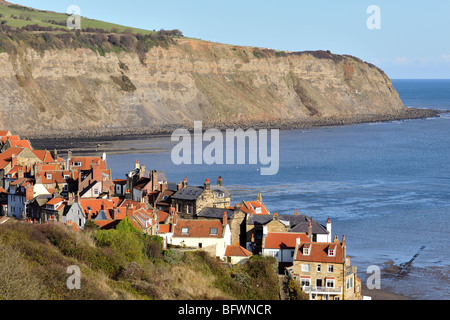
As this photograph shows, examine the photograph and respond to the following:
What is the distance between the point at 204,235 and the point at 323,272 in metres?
5.85

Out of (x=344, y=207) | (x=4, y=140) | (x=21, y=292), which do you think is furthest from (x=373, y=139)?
(x=21, y=292)

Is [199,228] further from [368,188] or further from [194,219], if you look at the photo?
[368,188]

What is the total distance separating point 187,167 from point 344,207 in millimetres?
32670

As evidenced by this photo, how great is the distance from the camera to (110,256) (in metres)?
26.1

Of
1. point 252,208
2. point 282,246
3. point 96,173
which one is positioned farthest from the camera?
point 96,173

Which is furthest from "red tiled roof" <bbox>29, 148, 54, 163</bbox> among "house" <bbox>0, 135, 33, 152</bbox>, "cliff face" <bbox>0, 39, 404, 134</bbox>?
"cliff face" <bbox>0, 39, 404, 134</bbox>

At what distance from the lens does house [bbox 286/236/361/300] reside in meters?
31.2

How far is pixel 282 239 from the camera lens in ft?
112

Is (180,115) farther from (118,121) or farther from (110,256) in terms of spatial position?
(110,256)

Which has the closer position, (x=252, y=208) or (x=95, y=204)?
(x=95, y=204)

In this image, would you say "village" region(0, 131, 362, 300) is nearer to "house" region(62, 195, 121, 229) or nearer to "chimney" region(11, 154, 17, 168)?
"house" region(62, 195, 121, 229)

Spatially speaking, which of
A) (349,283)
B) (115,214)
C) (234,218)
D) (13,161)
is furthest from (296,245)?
(13,161)

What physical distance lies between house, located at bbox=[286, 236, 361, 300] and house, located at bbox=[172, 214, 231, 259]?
3.76 metres

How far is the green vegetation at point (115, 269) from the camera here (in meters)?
20.1
